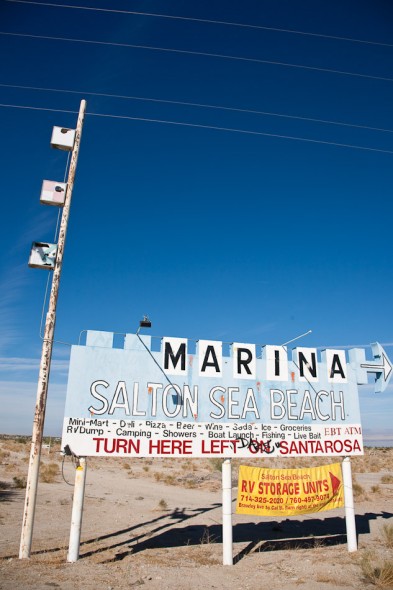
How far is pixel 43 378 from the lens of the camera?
31.9 ft

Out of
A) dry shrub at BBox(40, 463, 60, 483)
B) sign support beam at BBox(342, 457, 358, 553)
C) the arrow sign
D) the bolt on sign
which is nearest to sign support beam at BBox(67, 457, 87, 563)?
the bolt on sign

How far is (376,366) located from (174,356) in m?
6.30

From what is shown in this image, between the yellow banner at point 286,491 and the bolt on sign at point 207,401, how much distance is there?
650mm

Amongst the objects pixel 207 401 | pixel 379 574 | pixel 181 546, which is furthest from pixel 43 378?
pixel 379 574

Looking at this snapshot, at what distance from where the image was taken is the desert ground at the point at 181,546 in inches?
323

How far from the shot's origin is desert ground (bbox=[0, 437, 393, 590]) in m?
8.20

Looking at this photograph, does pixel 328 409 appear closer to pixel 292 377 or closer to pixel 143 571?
pixel 292 377

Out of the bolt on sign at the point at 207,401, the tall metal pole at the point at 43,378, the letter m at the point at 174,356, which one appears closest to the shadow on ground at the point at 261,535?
the tall metal pole at the point at 43,378

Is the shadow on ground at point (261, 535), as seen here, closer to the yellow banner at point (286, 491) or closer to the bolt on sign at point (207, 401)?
the yellow banner at point (286, 491)

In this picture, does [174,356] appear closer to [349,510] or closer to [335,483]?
[335,483]

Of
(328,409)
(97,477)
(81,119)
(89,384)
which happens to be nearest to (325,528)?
(328,409)

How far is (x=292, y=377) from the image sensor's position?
36.9ft

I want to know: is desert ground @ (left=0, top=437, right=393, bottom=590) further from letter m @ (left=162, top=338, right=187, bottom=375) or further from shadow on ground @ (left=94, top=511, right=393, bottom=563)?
letter m @ (left=162, top=338, right=187, bottom=375)

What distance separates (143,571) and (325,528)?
8.46m
